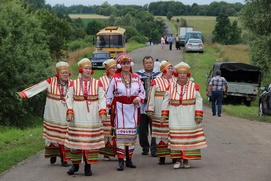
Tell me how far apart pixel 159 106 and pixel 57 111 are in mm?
2043

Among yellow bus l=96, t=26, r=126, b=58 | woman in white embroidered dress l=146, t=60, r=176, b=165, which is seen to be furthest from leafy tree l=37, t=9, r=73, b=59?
woman in white embroidered dress l=146, t=60, r=176, b=165

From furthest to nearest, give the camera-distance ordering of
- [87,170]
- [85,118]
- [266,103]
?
[266,103], [87,170], [85,118]

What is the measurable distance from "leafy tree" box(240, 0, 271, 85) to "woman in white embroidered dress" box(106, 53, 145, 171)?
32.1 meters

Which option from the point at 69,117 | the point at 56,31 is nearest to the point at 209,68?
the point at 56,31

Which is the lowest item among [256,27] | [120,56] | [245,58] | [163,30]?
[163,30]

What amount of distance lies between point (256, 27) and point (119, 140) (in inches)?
1335

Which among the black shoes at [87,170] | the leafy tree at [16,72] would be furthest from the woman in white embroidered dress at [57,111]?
the leafy tree at [16,72]

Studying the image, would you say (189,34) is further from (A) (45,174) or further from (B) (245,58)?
(A) (45,174)

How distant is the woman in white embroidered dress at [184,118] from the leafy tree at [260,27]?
31.9 meters

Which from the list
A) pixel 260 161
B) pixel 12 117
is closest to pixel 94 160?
pixel 260 161

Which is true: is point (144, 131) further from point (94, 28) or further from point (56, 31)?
point (94, 28)

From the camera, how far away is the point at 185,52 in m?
64.2

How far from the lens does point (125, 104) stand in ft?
40.9

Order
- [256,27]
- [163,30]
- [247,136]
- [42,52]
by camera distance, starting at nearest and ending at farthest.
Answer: [247,136] → [42,52] → [256,27] → [163,30]
